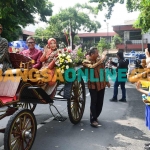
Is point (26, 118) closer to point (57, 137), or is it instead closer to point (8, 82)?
point (8, 82)

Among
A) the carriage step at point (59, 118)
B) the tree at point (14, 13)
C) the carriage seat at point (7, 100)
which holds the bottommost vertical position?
the carriage step at point (59, 118)

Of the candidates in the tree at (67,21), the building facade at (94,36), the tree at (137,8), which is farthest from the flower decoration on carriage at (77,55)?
the building facade at (94,36)

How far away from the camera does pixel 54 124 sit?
5.65 m

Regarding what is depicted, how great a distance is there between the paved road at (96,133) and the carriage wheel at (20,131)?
0.49 m

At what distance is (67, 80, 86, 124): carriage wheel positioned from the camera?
5.57 metres

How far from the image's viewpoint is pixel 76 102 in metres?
5.82

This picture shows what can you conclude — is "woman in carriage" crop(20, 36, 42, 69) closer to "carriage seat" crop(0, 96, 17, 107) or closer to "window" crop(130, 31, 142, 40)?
"carriage seat" crop(0, 96, 17, 107)

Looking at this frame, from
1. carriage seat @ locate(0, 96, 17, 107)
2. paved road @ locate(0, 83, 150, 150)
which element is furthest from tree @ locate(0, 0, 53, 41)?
carriage seat @ locate(0, 96, 17, 107)

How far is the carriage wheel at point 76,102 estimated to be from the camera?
557 centimetres

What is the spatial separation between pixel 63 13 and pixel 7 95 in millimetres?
31307

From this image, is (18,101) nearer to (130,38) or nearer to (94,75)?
(94,75)

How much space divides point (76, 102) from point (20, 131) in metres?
2.30

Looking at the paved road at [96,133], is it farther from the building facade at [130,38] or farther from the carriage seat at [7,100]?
the building facade at [130,38]

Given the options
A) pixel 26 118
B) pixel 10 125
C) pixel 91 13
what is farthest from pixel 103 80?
pixel 91 13
